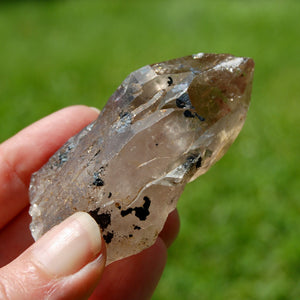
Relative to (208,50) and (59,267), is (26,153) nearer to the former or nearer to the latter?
(59,267)

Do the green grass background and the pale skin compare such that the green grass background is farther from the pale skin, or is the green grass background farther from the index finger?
the index finger

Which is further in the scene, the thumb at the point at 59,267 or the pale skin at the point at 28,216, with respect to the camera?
the pale skin at the point at 28,216

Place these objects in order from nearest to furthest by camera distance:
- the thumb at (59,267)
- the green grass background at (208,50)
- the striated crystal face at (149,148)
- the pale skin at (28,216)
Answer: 1. the thumb at (59,267)
2. the striated crystal face at (149,148)
3. the pale skin at (28,216)
4. the green grass background at (208,50)

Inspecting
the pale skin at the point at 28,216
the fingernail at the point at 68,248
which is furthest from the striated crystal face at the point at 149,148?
the pale skin at the point at 28,216

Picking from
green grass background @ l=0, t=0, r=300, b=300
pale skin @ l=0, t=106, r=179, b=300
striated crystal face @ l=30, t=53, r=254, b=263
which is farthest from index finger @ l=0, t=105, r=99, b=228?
green grass background @ l=0, t=0, r=300, b=300

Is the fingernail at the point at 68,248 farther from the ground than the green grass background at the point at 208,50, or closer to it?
farther from the ground

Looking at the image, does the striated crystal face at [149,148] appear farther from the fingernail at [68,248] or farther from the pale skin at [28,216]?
the pale skin at [28,216]
